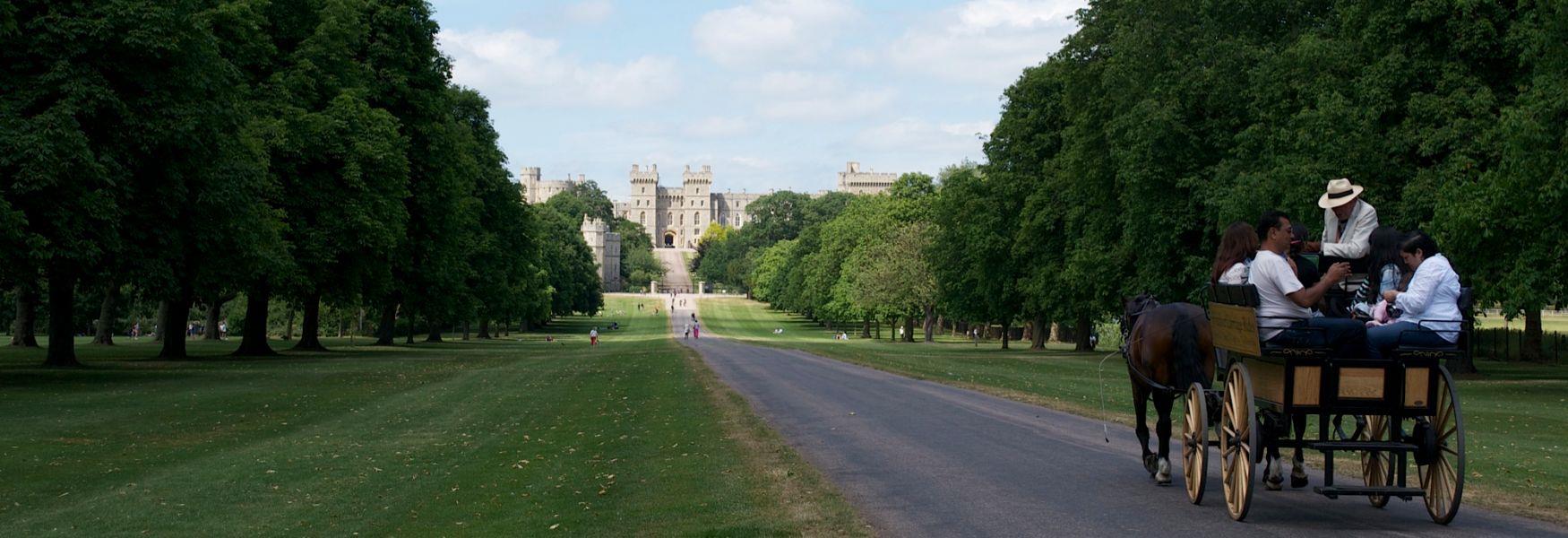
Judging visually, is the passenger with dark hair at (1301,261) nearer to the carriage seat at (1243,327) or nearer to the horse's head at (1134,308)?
the carriage seat at (1243,327)

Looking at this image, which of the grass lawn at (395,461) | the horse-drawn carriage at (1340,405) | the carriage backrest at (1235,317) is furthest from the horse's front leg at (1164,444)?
the grass lawn at (395,461)

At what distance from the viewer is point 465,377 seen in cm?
3697

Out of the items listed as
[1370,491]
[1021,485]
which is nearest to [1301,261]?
[1370,491]

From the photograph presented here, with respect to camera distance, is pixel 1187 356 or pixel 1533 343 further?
pixel 1533 343

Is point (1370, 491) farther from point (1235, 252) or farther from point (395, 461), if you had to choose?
point (395, 461)

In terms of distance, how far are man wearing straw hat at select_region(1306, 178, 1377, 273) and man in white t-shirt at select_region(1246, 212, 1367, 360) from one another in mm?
319

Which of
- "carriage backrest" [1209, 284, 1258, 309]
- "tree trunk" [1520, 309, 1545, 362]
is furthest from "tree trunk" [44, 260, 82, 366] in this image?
"tree trunk" [1520, 309, 1545, 362]

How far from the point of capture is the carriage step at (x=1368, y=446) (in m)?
10.3

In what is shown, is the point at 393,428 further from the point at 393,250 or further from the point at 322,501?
the point at 393,250

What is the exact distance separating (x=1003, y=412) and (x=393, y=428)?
9612 millimetres

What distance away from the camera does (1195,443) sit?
38.6ft

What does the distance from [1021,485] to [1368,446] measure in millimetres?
3414

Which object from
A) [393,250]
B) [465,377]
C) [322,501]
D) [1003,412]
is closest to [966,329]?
[393,250]

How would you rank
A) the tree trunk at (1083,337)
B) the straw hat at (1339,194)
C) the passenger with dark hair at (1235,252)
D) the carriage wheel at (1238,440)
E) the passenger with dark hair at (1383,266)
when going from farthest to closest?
the tree trunk at (1083,337)
the passenger with dark hair at (1235,252)
the straw hat at (1339,194)
the passenger with dark hair at (1383,266)
the carriage wheel at (1238,440)
